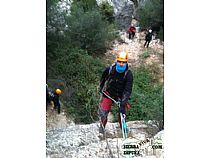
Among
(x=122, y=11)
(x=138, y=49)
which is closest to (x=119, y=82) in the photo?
(x=122, y=11)

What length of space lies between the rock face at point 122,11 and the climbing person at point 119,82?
1.22 m

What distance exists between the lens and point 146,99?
4.15 metres

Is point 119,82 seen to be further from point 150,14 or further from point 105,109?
point 150,14

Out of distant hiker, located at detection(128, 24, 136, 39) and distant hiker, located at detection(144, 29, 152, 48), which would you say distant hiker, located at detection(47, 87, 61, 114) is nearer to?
distant hiker, located at detection(128, 24, 136, 39)

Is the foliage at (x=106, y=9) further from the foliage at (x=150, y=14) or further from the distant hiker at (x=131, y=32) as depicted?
the foliage at (x=150, y=14)

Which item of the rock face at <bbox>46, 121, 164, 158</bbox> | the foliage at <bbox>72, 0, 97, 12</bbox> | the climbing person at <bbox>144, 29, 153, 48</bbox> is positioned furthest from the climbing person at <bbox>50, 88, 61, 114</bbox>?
the climbing person at <bbox>144, 29, 153, 48</bbox>

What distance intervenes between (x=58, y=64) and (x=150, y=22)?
1546 millimetres

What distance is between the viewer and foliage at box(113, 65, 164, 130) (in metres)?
3.48

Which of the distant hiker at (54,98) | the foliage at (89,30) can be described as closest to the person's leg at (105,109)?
the distant hiker at (54,98)

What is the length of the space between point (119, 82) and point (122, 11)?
1.64 m

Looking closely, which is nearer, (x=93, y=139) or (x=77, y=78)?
(x=93, y=139)
